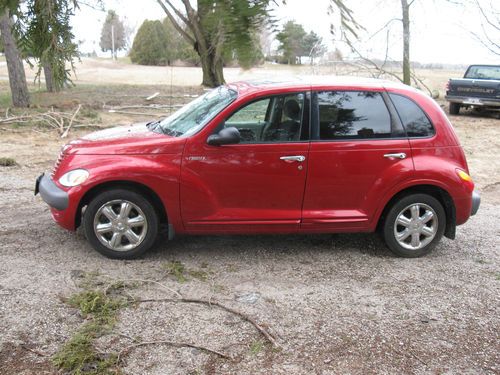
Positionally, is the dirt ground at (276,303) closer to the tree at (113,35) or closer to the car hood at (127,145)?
the car hood at (127,145)

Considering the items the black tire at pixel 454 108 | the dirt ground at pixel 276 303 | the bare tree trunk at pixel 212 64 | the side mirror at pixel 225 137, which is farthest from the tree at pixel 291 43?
the black tire at pixel 454 108

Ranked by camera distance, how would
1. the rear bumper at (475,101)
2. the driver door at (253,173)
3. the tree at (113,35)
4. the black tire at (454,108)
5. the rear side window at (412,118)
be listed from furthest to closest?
the black tire at (454,108) → the rear bumper at (475,101) → the rear side window at (412,118) → the driver door at (253,173) → the tree at (113,35)

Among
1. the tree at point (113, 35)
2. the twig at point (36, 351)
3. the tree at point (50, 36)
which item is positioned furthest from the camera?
the twig at point (36, 351)

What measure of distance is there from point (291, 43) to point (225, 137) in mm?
3766

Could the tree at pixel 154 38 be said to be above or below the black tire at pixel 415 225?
above

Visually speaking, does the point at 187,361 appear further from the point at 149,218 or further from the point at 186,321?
the point at 149,218

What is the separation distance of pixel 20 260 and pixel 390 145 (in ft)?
12.1

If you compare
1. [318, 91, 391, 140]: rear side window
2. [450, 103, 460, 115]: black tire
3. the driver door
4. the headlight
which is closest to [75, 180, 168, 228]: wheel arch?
the headlight

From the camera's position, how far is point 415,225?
5258 mm

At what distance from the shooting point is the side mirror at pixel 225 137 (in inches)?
188

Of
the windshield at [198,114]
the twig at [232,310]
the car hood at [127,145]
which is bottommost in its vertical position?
the twig at [232,310]

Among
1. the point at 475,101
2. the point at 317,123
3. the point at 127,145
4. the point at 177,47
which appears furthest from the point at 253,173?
the point at 475,101

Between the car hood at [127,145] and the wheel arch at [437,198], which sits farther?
the wheel arch at [437,198]

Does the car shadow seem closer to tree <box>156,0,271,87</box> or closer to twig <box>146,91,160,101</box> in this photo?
tree <box>156,0,271,87</box>
